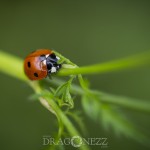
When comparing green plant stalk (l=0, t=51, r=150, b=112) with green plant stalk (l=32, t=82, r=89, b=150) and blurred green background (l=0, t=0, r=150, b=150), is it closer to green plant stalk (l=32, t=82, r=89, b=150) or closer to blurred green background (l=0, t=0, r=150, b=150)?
green plant stalk (l=32, t=82, r=89, b=150)

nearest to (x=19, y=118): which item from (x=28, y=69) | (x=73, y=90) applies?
(x=28, y=69)

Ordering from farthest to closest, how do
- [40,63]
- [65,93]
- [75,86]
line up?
1. [40,63]
2. [75,86]
3. [65,93]

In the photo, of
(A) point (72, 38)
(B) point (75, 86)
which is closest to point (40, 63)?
(B) point (75, 86)

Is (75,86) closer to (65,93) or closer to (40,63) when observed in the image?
(65,93)

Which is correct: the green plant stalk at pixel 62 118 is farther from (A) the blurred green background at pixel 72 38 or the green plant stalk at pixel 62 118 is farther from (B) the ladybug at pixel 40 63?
(A) the blurred green background at pixel 72 38

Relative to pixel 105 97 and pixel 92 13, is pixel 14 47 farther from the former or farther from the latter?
pixel 105 97

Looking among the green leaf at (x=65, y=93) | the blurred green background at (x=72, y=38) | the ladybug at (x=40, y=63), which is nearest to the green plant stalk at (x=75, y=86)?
the ladybug at (x=40, y=63)

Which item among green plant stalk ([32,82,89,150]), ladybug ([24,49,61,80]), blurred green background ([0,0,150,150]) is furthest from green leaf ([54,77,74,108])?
blurred green background ([0,0,150,150])
